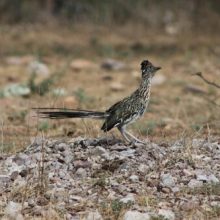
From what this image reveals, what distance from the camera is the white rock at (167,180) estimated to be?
7062 mm

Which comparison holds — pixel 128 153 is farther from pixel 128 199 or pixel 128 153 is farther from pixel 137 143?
pixel 128 199

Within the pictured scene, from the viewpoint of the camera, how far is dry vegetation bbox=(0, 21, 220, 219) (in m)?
9.49

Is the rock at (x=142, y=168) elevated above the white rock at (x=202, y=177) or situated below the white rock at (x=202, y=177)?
above

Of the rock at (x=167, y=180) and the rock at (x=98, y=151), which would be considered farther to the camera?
the rock at (x=98, y=151)

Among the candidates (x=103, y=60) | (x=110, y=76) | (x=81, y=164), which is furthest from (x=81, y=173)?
(x=103, y=60)

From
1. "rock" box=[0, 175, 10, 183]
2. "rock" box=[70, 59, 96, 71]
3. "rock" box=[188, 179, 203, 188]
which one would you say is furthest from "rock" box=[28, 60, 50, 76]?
"rock" box=[188, 179, 203, 188]

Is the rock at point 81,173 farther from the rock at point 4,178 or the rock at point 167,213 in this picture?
the rock at point 167,213

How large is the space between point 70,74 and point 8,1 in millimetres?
5437

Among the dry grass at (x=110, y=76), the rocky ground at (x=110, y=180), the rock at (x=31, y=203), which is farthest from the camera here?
the dry grass at (x=110, y=76)

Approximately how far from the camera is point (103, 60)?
17.7 meters

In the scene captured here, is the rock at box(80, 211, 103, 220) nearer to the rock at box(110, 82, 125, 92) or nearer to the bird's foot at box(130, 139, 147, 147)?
the bird's foot at box(130, 139, 147, 147)

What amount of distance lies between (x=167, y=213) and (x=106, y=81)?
370 inches

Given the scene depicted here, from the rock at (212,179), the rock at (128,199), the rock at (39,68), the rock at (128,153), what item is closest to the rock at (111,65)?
the rock at (39,68)

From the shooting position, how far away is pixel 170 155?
7531 mm
